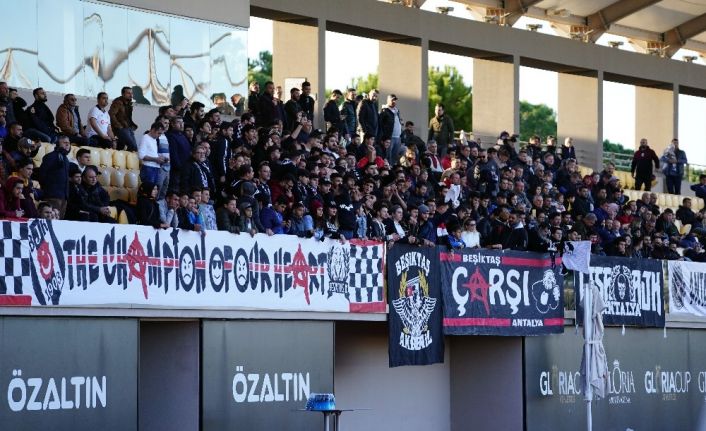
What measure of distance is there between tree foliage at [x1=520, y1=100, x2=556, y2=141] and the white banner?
66.1 meters

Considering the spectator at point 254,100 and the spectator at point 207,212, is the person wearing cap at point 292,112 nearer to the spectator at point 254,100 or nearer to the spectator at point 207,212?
the spectator at point 254,100

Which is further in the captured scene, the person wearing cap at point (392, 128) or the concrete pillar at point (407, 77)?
the concrete pillar at point (407, 77)

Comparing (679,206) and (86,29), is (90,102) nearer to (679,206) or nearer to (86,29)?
(86,29)

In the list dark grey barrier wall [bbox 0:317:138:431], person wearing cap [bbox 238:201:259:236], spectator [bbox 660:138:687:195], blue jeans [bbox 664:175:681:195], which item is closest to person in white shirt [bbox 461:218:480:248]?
person wearing cap [bbox 238:201:259:236]

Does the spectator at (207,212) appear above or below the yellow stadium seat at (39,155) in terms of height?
below

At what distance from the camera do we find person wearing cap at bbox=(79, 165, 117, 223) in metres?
16.7

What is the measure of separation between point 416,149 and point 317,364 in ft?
19.8

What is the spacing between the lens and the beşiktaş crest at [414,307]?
20.6 meters

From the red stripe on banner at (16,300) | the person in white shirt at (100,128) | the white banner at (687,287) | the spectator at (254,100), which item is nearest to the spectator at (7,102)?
the person in white shirt at (100,128)

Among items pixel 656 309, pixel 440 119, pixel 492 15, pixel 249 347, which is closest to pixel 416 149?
pixel 440 119

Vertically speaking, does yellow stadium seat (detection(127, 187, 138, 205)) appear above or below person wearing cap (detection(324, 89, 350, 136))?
below

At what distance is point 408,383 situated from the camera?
23375mm

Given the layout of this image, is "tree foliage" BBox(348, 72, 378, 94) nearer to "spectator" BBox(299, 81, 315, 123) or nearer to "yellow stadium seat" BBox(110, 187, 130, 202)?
"spectator" BBox(299, 81, 315, 123)

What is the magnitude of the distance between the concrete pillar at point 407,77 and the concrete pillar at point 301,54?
2618 mm
